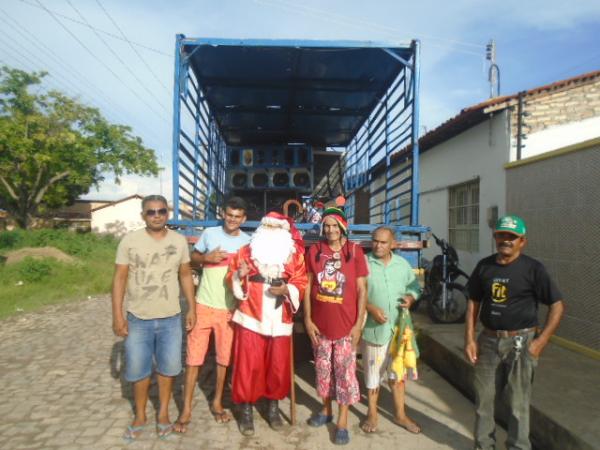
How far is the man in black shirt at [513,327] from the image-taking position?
252cm

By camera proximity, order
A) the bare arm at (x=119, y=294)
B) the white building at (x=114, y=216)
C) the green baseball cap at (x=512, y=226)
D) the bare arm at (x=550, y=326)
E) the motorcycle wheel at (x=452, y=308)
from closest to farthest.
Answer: the bare arm at (x=550, y=326)
the green baseball cap at (x=512, y=226)
the bare arm at (x=119, y=294)
the motorcycle wheel at (x=452, y=308)
the white building at (x=114, y=216)

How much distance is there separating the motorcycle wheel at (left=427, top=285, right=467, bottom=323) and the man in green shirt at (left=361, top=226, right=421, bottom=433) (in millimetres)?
2973

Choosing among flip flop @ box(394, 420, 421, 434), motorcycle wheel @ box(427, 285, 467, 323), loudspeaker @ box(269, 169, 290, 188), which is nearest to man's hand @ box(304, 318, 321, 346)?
flip flop @ box(394, 420, 421, 434)

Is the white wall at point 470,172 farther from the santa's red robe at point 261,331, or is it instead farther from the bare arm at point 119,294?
the bare arm at point 119,294

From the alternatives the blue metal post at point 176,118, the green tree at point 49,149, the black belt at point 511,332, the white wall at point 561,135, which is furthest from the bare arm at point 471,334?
the green tree at point 49,149

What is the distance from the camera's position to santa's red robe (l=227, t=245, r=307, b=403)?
3.05m

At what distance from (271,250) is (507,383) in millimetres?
1624

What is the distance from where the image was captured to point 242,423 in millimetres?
3131

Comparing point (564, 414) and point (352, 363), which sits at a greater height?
point (352, 363)

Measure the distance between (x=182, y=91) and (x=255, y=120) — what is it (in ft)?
8.02

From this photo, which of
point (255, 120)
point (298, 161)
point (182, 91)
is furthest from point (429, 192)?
point (182, 91)

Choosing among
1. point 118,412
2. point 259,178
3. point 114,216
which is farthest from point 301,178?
point 114,216

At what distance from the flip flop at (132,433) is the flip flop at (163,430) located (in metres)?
0.12

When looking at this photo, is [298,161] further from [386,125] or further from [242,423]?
[242,423]
